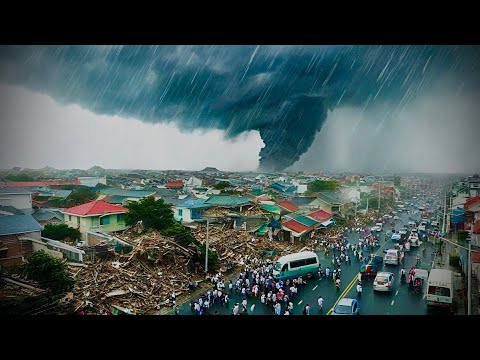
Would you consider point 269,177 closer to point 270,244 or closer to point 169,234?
point 270,244

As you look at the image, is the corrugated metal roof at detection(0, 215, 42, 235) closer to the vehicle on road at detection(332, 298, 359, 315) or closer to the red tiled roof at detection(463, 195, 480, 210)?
the vehicle on road at detection(332, 298, 359, 315)

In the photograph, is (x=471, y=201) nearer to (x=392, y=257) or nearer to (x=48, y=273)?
(x=392, y=257)

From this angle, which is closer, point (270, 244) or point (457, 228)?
point (457, 228)

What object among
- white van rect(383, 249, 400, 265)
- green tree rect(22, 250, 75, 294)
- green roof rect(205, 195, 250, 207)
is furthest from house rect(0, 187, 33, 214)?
white van rect(383, 249, 400, 265)
